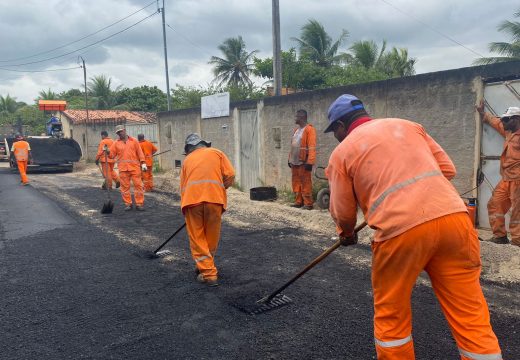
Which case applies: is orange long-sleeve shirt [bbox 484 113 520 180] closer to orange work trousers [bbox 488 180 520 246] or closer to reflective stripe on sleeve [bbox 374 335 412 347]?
orange work trousers [bbox 488 180 520 246]

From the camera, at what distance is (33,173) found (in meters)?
19.2

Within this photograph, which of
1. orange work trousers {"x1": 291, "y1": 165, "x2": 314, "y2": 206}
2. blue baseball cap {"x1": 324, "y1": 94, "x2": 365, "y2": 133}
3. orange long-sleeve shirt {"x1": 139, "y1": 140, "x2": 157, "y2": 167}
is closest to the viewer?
blue baseball cap {"x1": 324, "y1": 94, "x2": 365, "y2": 133}

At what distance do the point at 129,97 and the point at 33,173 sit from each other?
2189cm

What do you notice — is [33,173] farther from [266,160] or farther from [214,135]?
[266,160]

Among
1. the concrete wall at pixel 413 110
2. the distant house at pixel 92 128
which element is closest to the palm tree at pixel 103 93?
the distant house at pixel 92 128

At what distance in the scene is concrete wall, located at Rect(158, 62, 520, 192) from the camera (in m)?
6.14

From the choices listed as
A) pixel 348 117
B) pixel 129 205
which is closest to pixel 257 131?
pixel 129 205

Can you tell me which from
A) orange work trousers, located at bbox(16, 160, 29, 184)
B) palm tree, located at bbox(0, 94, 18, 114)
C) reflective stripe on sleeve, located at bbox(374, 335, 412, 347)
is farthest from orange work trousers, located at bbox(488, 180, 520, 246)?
palm tree, located at bbox(0, 94, 18, 114)

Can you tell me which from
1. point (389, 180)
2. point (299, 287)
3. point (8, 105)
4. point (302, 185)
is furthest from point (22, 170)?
point (8, 105)

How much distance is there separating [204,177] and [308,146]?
12.8 feet

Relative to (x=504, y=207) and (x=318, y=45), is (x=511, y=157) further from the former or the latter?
(x=318, y=45)

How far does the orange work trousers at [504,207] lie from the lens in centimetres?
535

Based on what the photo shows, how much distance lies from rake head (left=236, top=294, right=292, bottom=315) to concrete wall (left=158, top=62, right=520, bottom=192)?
382 centimetres

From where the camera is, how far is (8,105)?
158 ft
